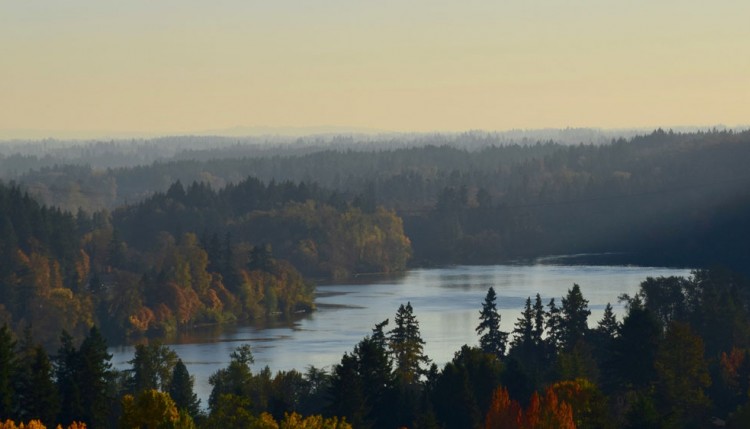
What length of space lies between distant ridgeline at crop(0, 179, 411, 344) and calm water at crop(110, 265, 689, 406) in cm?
421

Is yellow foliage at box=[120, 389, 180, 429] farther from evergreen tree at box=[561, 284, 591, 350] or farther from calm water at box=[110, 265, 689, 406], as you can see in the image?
evergreen tree at box=[561, 284, 591, 350]

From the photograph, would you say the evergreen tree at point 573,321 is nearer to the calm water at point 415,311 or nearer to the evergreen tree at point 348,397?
the calm water at point 415,311

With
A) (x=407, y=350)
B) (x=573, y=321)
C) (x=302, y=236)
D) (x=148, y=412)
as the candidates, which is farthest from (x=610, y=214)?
(x=148, y=412)

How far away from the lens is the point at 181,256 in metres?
113

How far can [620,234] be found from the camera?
545 feet

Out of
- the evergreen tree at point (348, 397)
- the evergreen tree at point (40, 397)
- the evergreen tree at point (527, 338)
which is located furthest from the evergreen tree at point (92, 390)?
the evergreen tree at point (527, 338)

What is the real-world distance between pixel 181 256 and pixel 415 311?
19.1m

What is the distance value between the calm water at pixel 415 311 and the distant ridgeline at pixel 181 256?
13.8ft

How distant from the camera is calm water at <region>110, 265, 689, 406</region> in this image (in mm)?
83250

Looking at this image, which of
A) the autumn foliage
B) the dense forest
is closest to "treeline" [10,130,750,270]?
the dense forest

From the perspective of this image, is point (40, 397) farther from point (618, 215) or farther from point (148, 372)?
point (618, 215)

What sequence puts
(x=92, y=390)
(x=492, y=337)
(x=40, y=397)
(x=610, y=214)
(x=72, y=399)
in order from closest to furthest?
(x=40, y=397) → (x=72, y=399) → (x=92, y=390) → (x=492, y=337) → (x=610, y=214)

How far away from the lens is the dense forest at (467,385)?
1864 inches

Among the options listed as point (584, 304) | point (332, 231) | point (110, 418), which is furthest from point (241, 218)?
point (110, 418)
